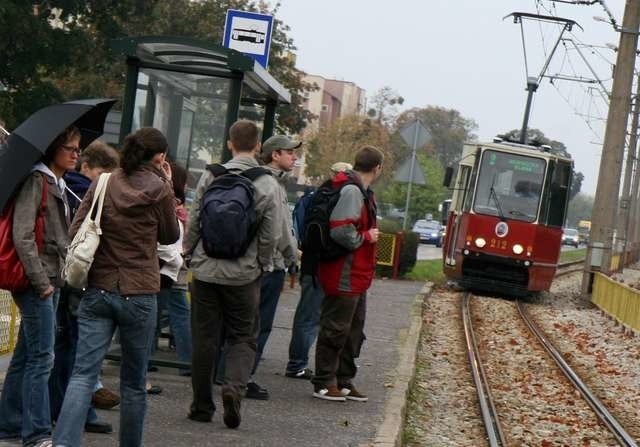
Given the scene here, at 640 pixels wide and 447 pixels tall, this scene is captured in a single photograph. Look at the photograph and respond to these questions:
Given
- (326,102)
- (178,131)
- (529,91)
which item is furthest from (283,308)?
(326,102)

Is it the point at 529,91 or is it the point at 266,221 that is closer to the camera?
the point at 266,221

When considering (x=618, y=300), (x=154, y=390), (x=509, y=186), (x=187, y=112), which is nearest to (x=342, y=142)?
(x=509, y=186)

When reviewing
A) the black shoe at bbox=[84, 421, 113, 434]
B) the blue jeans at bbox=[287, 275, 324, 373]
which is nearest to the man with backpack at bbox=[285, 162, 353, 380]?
the blue jeans at bbox=[287, 275, 324, 373]

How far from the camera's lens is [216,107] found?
36.6 ft

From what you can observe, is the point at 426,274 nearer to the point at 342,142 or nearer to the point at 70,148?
the point at 70,148

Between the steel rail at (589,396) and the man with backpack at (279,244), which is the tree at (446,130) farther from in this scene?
the man with backpack at (279,244)

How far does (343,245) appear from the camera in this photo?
9.78 m

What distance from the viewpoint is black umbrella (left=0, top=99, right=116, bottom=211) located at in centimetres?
674

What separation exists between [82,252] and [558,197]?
21.5 meters

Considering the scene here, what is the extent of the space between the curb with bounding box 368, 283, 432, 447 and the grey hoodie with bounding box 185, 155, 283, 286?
52.2 inches

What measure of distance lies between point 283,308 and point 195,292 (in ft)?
35.0

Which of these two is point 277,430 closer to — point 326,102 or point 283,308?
point 283,308

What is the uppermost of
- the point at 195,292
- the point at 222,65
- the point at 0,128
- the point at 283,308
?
the point at 222,65

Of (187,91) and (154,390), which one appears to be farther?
(187,91)
